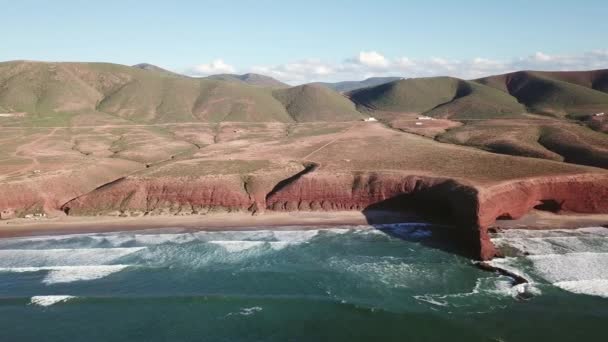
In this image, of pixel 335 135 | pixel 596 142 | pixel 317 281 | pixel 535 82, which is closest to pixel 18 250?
pixel 317 281

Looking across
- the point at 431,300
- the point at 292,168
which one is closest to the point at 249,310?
the point at 431,300

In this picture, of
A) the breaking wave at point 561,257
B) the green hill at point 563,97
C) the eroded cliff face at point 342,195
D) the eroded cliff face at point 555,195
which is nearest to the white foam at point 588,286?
the breaking wave at point 561,257

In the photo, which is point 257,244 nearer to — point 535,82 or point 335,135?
point 335,135

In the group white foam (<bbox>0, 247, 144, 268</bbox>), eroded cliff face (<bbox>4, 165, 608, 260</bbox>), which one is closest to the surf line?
eroded cliff face (<bbox>4, 165, 608, 260</bbox>)

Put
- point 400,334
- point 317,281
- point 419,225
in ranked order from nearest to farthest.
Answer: point 400,334 < point 317,281 < point 419,225

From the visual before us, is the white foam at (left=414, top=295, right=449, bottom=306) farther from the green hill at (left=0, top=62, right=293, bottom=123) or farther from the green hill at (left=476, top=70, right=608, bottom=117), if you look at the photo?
the green hill at (left=0, top=62, right=293, bottom=123)
